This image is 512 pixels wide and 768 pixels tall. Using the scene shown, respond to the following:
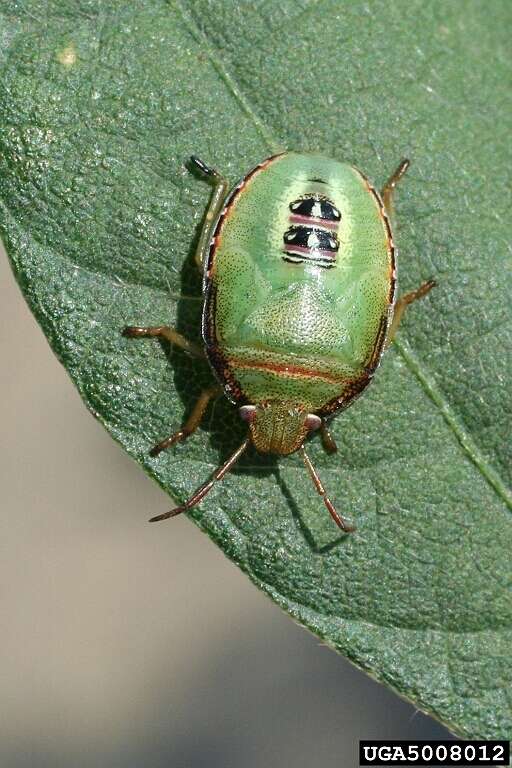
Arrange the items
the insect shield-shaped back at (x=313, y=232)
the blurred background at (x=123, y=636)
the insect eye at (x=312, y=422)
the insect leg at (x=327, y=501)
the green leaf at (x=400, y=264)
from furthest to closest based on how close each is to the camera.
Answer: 1. the blurred background at (x=123, y=636)
2. the insect eye at (x=312, y=422)
3. the insect leg at (x=327, y=501)
4. the insect shield-shaped back at (x=313, y=232)
5. the green leaf at (x=400, y=264)

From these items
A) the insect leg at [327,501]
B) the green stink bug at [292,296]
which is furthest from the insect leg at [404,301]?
the insect leg at [327,501]

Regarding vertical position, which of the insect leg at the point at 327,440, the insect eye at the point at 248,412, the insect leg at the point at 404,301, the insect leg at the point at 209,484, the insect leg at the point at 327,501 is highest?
the insect leg at the point at 404,301

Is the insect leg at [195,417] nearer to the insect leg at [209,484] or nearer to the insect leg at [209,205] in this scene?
the insect leg at [209,484]

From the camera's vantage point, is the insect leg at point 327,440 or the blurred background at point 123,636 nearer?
the insect leg at point 327,440

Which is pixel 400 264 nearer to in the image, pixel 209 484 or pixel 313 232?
pixel 313 232

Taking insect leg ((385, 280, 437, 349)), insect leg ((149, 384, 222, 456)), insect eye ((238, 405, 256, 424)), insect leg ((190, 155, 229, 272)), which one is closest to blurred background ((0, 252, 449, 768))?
insect leg ((149, 384, 222, 456))

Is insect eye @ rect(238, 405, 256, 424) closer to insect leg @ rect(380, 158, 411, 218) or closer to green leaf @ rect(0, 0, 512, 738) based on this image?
green leaf @ rect(0, 0, 512, 738)

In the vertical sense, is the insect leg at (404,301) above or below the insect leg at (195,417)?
above

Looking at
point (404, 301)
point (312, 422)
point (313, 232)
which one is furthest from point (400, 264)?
point (312, 422)
